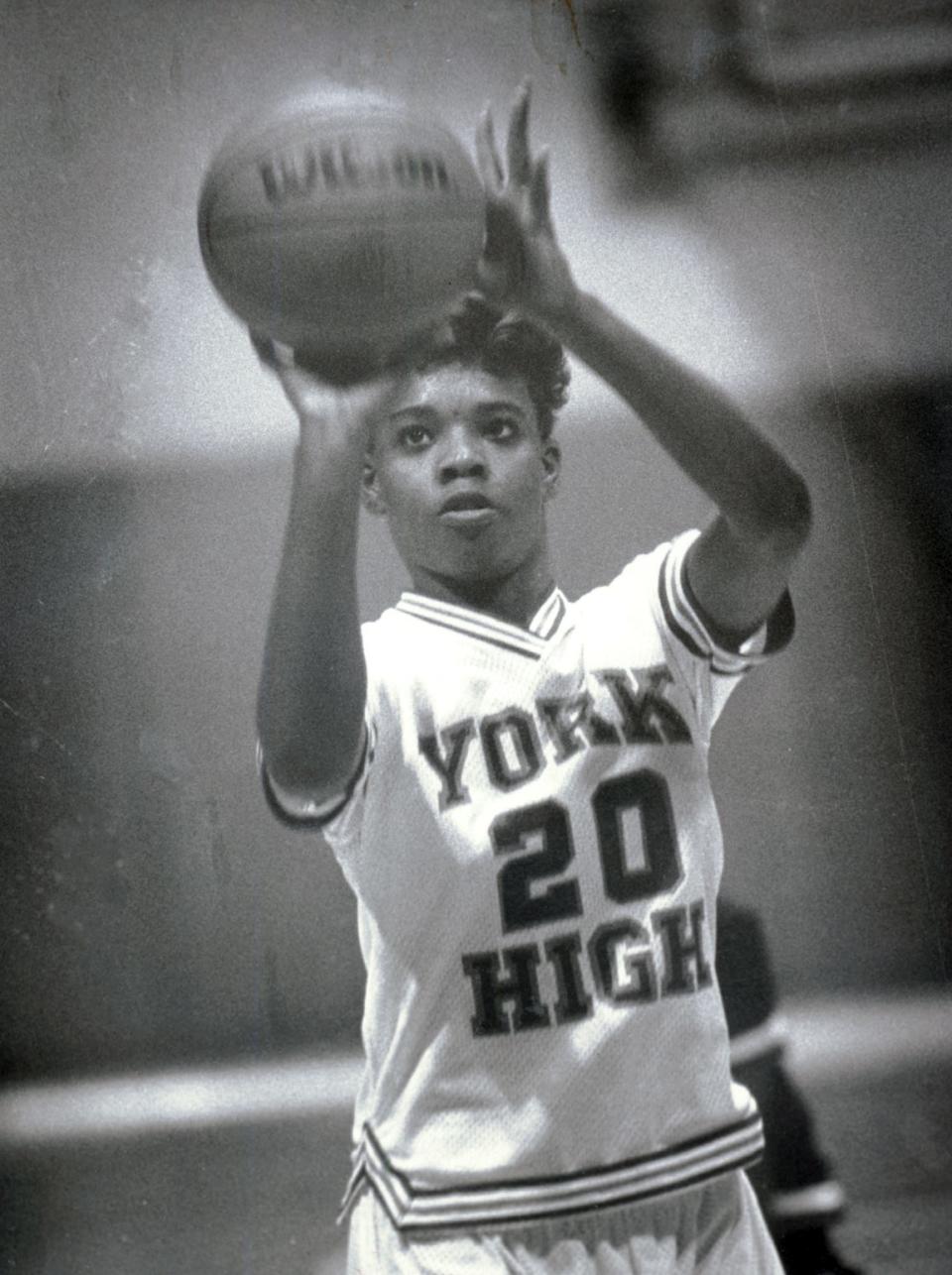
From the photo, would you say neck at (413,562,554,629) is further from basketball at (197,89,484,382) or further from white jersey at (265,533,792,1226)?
basketball at (197,89,484,382)

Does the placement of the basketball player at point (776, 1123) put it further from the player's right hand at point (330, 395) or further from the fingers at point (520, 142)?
the fingers at point (520, 142)

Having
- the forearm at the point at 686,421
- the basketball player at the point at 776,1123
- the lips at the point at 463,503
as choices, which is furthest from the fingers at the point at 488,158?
the basketball player at the point at 776,1123

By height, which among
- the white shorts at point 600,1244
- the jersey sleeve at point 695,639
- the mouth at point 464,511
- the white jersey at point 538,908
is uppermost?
the mouth at point 464,511

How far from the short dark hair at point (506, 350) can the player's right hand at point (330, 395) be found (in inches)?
2.2

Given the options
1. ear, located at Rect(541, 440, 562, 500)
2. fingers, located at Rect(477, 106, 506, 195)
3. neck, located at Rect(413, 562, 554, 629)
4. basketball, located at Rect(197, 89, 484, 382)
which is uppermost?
fingers, located at Rect(477, 106, 506, 195)

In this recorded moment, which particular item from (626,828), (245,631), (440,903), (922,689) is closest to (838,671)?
(922,689)

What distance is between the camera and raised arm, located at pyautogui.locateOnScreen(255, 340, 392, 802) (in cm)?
99

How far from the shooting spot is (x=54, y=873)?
1079 millimetres

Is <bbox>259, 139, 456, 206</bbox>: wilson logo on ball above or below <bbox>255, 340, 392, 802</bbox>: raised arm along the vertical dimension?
above

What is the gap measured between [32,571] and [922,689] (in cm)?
74

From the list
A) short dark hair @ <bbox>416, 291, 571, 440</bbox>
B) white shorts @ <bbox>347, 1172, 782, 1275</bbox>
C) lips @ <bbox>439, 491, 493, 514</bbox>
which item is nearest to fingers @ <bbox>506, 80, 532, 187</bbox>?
short dark hair @ <bbox>416, 291, 571, 440</bbox>

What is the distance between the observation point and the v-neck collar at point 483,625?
3.49 ft

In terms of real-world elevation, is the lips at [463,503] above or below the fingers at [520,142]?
below

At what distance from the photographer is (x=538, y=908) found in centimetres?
101
